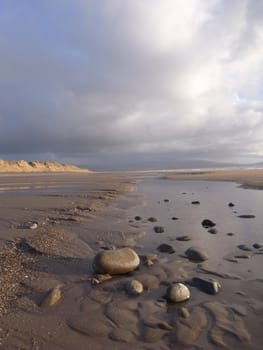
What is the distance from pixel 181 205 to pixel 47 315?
39.1 feet

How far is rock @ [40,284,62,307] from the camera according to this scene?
4.98m

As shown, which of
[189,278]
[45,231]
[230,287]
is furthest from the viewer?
[45,231]

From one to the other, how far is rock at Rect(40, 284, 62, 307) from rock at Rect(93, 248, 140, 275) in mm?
985

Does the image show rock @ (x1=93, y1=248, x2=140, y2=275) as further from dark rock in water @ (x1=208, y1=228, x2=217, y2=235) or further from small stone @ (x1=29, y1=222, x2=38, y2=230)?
small stone @ (x1=29, y1=222, x2=38, y2=230)

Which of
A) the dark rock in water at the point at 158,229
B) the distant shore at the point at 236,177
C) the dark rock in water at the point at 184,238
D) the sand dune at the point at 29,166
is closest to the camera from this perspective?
the dark rock in water at the point at 184,238

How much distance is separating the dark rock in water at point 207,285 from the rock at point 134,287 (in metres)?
0.97

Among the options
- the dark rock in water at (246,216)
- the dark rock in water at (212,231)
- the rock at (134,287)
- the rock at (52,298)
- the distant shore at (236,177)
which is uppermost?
the distant shore at (236,177)

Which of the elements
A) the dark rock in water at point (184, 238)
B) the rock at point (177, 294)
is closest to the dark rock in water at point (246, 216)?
the dark rock in water at point (184, 238)

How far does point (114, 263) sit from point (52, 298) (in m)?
1.41

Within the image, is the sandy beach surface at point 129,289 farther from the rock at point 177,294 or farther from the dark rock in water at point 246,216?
the dark rock in water at point 246,216

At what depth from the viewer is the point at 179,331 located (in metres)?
4.23

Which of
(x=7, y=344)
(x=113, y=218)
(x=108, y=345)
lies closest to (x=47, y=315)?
(x=7, y=344)

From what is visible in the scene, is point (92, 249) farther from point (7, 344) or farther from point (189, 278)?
point (7, 344)

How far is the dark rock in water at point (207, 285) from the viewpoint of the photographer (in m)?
5.39
